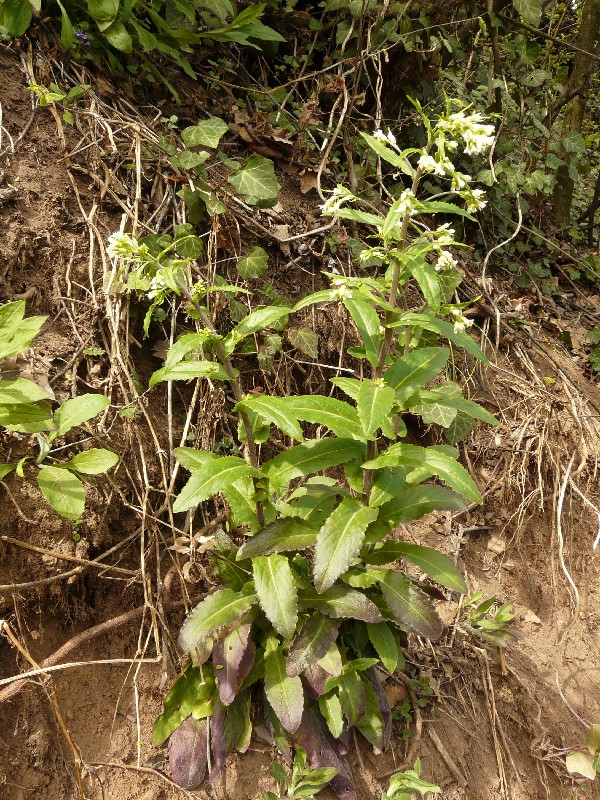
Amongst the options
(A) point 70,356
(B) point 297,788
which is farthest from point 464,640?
(A) point 70,356

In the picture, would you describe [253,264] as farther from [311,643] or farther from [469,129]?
[311,643]

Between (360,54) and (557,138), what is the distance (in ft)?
6.24

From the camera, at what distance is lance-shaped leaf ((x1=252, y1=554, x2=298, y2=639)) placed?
2164 millimetres

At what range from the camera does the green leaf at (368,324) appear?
7.15 feet

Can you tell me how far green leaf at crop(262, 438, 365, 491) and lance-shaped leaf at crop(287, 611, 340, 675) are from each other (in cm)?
56

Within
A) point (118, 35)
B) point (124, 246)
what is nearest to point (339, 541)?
point (124, 246)

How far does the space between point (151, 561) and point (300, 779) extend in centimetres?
105

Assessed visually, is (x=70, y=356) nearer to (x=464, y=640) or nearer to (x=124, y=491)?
(x=124, y=491)

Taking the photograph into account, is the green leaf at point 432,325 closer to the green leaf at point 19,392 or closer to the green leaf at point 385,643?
the green leaf at point 385,643

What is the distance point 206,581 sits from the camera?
112 inches

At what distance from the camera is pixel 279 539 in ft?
7.59

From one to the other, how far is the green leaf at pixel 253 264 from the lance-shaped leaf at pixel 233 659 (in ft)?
5.83

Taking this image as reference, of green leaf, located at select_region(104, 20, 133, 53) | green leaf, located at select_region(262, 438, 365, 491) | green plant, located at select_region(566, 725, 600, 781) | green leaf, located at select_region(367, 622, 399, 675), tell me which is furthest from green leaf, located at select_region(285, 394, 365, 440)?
green leaf, located at select_region(104, 20, 133, 53)

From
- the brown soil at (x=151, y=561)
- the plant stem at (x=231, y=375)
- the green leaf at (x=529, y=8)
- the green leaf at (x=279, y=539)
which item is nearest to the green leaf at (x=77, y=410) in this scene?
the brown soil at (x=151, y=561)
